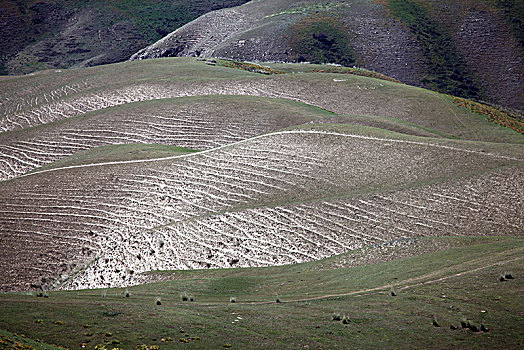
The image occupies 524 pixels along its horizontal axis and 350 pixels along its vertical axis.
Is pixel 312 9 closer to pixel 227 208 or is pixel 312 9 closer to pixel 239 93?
pixel 239 93

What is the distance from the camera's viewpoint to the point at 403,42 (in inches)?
3829

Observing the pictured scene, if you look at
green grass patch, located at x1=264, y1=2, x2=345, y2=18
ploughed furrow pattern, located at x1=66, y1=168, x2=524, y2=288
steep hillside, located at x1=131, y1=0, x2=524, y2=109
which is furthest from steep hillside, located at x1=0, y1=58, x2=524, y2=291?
green grass patch, located at x1=264, y1=2, x2=345, y2=18

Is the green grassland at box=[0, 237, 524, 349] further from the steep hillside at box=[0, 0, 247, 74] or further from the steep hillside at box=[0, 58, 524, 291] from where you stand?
the steep hillside at box=[0, 0, 247, 74]

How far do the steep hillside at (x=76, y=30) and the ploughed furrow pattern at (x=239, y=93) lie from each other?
81368 mm

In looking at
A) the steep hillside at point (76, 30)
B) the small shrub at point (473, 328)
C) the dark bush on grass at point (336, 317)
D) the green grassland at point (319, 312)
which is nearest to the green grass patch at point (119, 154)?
the green grassland at point (319, 312)

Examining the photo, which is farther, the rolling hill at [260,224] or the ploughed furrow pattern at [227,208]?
the ploughed furrow pattern at [227,208]

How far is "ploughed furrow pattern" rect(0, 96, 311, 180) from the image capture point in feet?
137

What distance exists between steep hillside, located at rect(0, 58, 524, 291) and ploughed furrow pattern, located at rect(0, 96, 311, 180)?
194mm

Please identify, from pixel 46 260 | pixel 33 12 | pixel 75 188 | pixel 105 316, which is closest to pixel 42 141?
pixel 75 188

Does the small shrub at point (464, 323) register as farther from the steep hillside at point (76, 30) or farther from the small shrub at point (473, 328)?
the steep hillside at point (76, 30)

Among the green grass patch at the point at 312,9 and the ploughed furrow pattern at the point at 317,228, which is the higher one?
the green grass patch at the point at 312,9

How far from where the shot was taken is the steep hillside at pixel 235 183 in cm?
2348

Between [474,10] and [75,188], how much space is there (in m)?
99.5

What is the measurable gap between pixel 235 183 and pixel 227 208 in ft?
11.1
